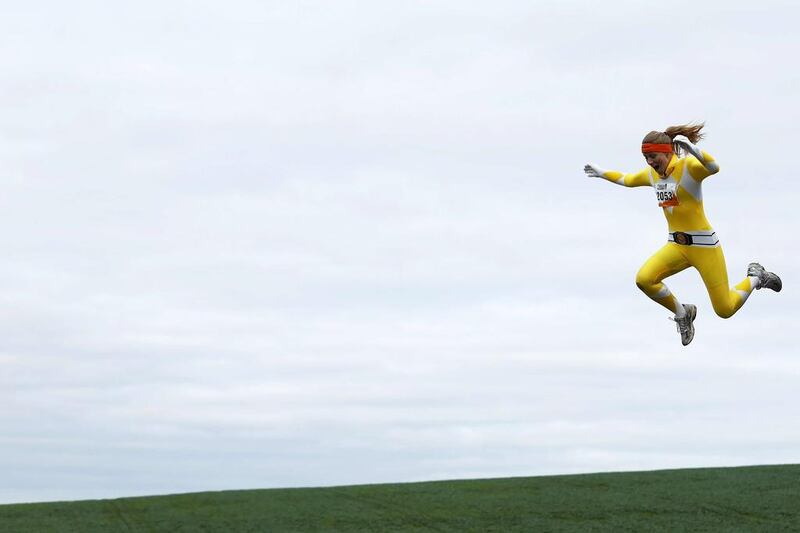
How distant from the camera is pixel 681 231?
13.8m

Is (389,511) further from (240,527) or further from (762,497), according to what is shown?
(762,497)

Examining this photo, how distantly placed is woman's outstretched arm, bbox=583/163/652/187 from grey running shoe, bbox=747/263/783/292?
2157 millimetres

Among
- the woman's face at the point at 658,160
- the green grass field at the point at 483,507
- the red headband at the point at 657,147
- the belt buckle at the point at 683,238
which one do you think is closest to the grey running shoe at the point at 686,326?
the belt buckle at the point at 683,238

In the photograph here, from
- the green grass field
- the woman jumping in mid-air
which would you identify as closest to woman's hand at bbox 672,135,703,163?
the woman jumping in mid-air

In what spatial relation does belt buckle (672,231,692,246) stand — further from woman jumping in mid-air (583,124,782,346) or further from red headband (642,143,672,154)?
red headband (642,143,672,154)

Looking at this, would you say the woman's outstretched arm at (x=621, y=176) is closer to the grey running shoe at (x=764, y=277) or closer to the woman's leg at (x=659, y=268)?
the woman's leg at (x=659, y=268)

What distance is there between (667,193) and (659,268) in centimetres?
103

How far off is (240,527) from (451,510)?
330 centimetres

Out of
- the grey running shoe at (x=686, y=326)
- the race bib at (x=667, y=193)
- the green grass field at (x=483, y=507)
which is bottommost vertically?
the green grass field at (x=483, y=507)

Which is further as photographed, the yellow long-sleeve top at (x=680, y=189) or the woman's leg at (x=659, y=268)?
the woman's leg at (x=659, y=268)

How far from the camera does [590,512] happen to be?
1669 cm

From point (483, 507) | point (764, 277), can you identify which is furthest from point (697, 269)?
point (483, 507)

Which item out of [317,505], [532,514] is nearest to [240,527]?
[317,505]

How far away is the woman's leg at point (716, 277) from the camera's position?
1390 cm
